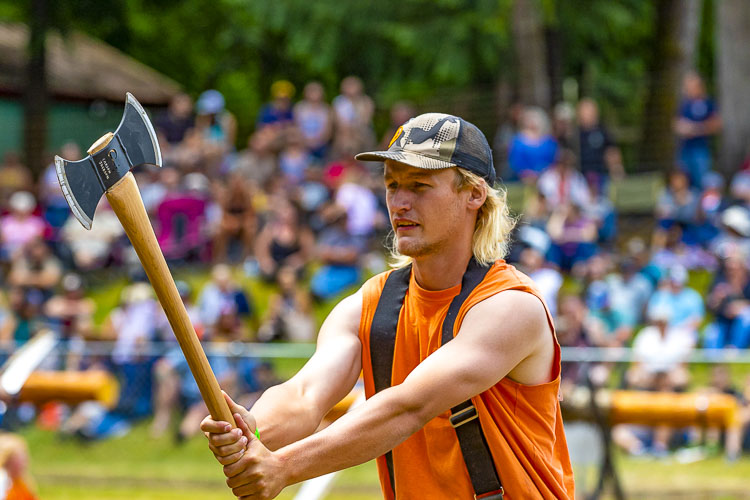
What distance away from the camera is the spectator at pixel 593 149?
13117 millimetres

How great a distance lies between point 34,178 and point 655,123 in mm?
9423

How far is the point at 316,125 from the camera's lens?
1452 centimetres

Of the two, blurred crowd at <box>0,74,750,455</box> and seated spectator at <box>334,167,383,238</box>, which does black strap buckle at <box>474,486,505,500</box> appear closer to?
blurred crowd at <box>0,74,750,455</box>

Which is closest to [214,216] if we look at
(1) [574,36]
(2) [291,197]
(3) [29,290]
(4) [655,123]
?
(2) [291,197]

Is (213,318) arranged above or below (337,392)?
below

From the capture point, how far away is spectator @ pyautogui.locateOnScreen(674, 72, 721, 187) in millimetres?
13336

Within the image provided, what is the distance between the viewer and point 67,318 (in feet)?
38.4

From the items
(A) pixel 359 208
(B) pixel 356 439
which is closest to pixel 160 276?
(B) pixel 356 439

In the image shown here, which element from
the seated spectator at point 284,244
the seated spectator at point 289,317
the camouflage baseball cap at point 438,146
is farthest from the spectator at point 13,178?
the camouflage baseball cap at point 438,146

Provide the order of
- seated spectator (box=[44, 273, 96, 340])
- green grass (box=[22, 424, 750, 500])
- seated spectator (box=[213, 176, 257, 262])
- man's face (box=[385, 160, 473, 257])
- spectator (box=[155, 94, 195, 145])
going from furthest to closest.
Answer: spectator (box=[155, 94, 195, 145]), seated spectator (box=[213, 176, 257, 262]), seated spectator (box=[44, 273, 96, 340]), green grass (box=[22, 424, 750, 500]), man's face (box=[385, 160, 473, 257])

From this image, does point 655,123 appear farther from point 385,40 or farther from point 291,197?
point 385,40

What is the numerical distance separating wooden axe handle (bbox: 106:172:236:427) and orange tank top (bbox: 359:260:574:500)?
0.66m

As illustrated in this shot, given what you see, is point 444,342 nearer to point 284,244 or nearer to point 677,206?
point 284,244

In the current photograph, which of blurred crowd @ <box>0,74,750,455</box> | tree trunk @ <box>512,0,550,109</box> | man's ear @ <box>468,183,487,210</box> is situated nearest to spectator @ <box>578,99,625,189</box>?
blurred crowd @ <box>0,74,750,455</box>
